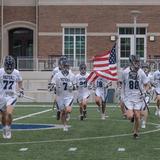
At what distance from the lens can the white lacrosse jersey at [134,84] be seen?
16.7 m

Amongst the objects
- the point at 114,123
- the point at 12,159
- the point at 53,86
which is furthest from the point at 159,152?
the point at 114,123

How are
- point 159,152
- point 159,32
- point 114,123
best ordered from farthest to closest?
point 159,32 → point 114,123 → point 159,152

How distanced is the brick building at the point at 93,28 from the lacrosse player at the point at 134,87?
26017 millimetres

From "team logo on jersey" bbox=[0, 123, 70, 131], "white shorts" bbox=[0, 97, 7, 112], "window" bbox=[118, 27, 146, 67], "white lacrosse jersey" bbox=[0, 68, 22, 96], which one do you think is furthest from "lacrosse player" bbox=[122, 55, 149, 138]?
"window" bbox=[118, 27, 146, 67]

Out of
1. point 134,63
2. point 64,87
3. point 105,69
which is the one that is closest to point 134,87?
point 134,63

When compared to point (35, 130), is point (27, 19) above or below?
above

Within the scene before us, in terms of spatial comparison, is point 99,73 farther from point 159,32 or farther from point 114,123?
point 159,32

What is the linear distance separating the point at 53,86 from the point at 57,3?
25621 mm

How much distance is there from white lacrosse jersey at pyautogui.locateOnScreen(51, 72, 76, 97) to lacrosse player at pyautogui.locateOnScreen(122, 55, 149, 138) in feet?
8.12

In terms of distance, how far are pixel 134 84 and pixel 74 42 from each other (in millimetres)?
27379

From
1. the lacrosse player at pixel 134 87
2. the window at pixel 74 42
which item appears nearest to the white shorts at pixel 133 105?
the lacrosse player at pixel 134 87

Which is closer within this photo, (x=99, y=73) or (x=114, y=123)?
(x=114, y=123)

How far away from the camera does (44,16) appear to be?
4400 centimetres

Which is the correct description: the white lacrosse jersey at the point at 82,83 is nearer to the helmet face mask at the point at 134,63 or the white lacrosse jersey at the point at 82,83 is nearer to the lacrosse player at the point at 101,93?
the lacrosse player at the point at 101,93
